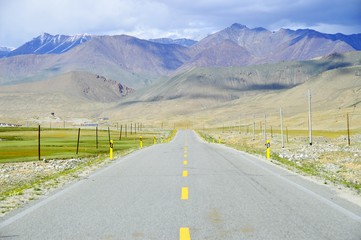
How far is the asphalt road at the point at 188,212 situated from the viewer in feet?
27.9

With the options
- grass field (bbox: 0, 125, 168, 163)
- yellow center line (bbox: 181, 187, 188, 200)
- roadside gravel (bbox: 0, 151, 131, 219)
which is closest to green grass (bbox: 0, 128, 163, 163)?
grass field (bbox: 0, 125, 168, 163)

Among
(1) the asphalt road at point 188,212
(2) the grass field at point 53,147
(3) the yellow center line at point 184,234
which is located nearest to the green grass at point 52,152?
(2) the grass field at point 53,147

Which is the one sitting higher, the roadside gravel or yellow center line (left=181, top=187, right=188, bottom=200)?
yellow center line (left=181, top=187, right=188, bottom=200)

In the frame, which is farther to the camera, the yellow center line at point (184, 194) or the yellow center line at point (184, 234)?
the yellow center line at point (184, 194)

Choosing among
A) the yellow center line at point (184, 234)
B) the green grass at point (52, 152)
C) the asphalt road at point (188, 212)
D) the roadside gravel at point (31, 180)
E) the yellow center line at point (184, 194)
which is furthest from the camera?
the green grass at point (52, 152)

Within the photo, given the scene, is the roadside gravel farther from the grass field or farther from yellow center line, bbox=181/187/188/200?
the grass field

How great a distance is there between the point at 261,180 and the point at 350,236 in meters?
8.19

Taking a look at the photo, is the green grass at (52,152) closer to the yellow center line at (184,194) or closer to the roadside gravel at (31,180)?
the roadside gravel at (31,180)

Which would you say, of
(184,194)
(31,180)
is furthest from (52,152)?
(184,194)

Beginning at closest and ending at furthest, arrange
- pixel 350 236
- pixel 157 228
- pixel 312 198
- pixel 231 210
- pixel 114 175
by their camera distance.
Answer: pixel 350 236
pixel 157 228
pixel 231 210
pixel 312 198
pixel 114 175

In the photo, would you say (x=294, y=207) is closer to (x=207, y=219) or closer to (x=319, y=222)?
(x=319, y=222)

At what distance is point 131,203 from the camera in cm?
1155

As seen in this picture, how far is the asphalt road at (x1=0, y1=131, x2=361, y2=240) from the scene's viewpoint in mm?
8516

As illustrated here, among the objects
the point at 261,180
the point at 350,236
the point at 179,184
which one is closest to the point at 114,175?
the point at 179,184
